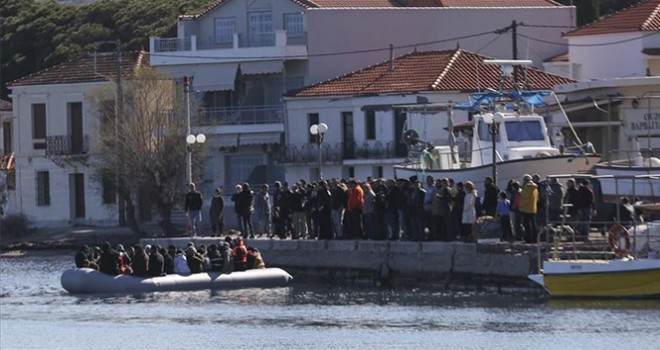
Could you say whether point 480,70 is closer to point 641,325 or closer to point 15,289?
point 15,289

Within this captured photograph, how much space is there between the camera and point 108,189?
71.2 metres

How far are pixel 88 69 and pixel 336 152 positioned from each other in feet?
42.5

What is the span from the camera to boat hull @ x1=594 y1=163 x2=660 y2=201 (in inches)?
1622

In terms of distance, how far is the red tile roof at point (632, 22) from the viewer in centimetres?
5969

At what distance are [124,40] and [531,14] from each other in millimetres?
26029

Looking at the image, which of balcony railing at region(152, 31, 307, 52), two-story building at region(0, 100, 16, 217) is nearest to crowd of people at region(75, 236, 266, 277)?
balcony railing at region(152, 31, 307, 52)

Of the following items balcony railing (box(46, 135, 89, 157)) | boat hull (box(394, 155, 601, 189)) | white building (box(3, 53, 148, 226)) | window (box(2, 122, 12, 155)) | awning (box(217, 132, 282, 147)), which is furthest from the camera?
window (box(2, 122, 12, 155))

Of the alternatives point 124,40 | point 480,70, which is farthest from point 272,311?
point 124,40

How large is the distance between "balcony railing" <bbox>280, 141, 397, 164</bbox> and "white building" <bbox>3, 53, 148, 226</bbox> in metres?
8.28

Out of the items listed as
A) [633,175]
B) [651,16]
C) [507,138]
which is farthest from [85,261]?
[651,16]

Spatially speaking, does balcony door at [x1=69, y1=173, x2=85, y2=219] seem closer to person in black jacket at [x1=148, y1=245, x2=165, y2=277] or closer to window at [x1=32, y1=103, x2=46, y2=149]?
window at [x1=32, y1=103, x2=46, y2=149]

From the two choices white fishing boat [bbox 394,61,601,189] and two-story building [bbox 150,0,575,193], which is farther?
two-story building [bbox 150,0,575,193]

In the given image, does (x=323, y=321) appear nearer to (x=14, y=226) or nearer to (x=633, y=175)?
(x=633, y=175)

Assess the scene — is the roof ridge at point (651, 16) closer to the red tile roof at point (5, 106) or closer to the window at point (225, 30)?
the window at point (225, 30)
